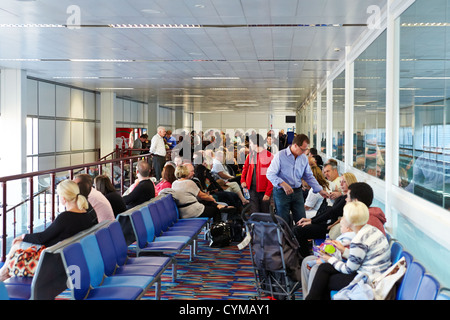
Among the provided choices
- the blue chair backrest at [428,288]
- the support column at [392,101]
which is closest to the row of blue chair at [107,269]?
the blue chair backrest at [428,288]

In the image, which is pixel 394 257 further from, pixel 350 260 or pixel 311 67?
pixel 311 67

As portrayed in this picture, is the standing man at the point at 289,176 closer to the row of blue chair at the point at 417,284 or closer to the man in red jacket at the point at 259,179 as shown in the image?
the man in red jacket at the point at 259,179

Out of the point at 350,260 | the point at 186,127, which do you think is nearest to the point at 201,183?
the point at 350,260

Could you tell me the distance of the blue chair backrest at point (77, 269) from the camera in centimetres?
339

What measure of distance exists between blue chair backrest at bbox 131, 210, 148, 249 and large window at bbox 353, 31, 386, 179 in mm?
3522

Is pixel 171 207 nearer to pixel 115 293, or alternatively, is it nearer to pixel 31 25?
pixel 115 293

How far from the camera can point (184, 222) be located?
22.8 ft

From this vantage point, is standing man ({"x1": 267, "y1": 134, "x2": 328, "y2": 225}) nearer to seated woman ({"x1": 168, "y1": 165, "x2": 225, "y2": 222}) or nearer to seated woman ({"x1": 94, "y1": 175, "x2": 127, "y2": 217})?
seated woman ({"x1": 168, "y1": 165, "x2": 225, "y2": 222})

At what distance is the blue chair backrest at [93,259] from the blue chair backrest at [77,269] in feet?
0.23

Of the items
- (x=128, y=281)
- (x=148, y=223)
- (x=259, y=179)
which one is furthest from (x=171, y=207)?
(x=128, y=281)

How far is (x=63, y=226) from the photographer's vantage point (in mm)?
4262

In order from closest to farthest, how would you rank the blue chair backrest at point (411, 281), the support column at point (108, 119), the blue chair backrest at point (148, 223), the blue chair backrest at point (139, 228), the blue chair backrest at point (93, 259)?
the blue chair backrest at point (411, 281) → the blue chair backrest at point (93, 259) → the blue chair backrest at point (139, 228) → the blue chair backrest at point (148, 223) → the support column at point (108, 119)

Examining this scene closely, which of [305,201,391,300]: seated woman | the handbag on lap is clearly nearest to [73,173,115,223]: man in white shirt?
the handbag on lap

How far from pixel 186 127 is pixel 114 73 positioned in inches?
1183
